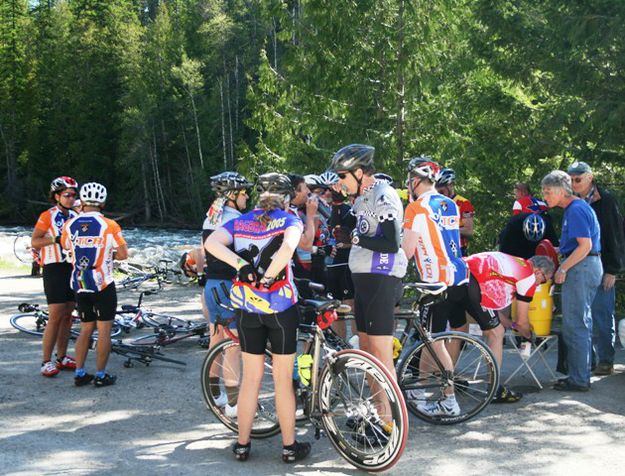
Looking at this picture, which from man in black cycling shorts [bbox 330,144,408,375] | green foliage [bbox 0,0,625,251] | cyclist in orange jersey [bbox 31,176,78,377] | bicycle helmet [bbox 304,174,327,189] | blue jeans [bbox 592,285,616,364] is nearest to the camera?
man in black cycling shorts [bbox 330,144,408,375]

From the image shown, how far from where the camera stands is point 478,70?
12547 millimetres

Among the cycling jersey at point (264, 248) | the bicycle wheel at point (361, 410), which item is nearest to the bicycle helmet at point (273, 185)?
the cycling jersey at point (264, 248)

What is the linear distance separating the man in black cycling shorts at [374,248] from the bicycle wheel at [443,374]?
52 cm

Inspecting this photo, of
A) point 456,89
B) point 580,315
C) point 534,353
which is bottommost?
point 534,353

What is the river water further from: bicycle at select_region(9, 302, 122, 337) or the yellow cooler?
the yellow cooler

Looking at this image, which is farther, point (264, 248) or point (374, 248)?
point (374, 248)

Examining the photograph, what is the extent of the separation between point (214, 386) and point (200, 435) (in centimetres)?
36

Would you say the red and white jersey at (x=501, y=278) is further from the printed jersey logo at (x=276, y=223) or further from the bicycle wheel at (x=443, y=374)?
the printed jersey logo at (x=276, y=223)

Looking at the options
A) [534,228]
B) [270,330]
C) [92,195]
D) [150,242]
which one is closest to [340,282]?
[534,228]

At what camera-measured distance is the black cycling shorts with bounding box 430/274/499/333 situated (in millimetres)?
5953

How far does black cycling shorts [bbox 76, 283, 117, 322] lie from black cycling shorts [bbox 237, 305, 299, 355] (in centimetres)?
250

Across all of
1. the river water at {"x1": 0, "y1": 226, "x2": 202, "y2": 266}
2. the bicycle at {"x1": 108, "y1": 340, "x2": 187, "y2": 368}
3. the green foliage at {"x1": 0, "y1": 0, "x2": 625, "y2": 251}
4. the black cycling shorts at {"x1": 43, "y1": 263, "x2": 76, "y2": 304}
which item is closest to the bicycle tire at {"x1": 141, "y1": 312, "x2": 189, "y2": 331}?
the bicycle at {"x1": 108, "y1": 340, "x2": 187, "y2": 368}

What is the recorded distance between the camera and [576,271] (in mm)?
6551

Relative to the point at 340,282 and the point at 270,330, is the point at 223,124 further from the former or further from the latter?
the point at 270,330
